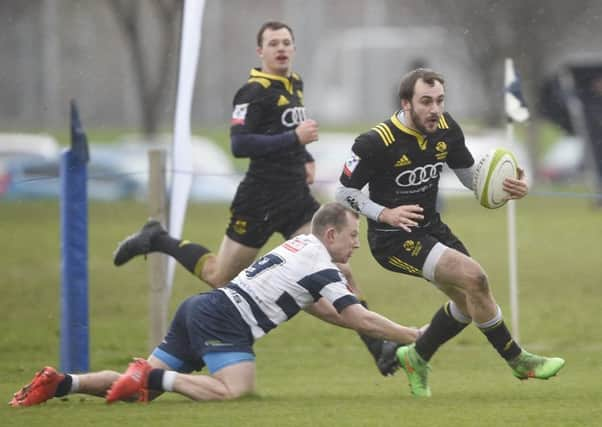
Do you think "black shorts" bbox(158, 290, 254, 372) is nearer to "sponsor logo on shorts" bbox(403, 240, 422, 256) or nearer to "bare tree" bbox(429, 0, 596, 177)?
"sponsor logo on shorts" bbox(403, 240, 422, 256)

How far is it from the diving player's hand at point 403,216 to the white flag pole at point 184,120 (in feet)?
9.80

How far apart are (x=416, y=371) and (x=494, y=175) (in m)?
1.29

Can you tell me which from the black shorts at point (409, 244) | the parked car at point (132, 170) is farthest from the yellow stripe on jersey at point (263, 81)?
the parked car at point (132, 170)

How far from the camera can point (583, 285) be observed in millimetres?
15555

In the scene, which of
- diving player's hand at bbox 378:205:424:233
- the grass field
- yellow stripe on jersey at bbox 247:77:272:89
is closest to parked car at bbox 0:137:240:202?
the grass field

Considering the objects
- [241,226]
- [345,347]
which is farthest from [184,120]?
[345,347]

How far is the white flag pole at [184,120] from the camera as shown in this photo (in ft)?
33.5

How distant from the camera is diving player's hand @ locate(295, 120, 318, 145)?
8992mm

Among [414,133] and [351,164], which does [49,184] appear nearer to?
[351,164]

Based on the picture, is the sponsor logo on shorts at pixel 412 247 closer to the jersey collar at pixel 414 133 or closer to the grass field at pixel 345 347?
the jersey collar at pixel 414 133

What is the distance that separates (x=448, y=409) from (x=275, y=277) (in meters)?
1.20

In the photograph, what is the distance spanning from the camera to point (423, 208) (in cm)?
793

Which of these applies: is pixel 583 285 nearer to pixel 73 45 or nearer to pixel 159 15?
pixel 73 45

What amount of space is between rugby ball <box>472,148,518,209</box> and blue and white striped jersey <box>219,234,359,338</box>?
3.82 ft
